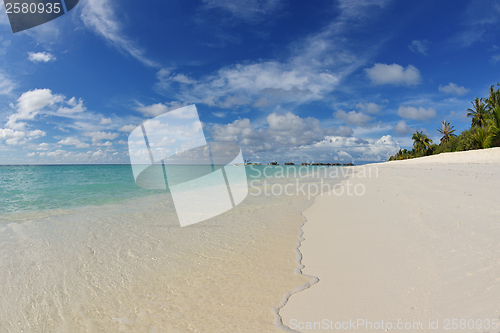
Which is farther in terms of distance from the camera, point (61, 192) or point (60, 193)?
point (61, 192)

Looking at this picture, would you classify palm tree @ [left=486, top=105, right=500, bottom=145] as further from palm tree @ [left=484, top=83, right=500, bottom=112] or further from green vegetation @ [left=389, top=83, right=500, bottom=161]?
palm tree @ [left=484, top=83, right=500, bottom=112]

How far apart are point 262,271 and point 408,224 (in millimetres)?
3599

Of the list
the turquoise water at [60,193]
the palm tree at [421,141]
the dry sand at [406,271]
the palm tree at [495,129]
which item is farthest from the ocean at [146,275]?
the palm tree at [421,141]

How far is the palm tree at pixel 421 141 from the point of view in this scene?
212 feet

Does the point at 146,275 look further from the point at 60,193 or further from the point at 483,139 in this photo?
the point at 483,139

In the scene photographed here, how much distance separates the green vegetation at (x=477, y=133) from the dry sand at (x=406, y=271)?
40.2m

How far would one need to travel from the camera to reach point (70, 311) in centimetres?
274

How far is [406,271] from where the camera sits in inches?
127

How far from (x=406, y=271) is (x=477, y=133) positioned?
48.6 m

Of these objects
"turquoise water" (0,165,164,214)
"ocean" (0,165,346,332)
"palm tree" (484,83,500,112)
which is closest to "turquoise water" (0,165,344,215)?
"turquoise water" (0,165,164,214)

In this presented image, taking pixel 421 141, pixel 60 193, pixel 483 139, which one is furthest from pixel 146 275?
pixel 421 141

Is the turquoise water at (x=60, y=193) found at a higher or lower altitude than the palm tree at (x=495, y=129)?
lower

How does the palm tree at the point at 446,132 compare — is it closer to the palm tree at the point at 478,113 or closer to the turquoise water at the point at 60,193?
the palm tree at the point at 478,113

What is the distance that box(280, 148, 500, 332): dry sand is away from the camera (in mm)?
2328
